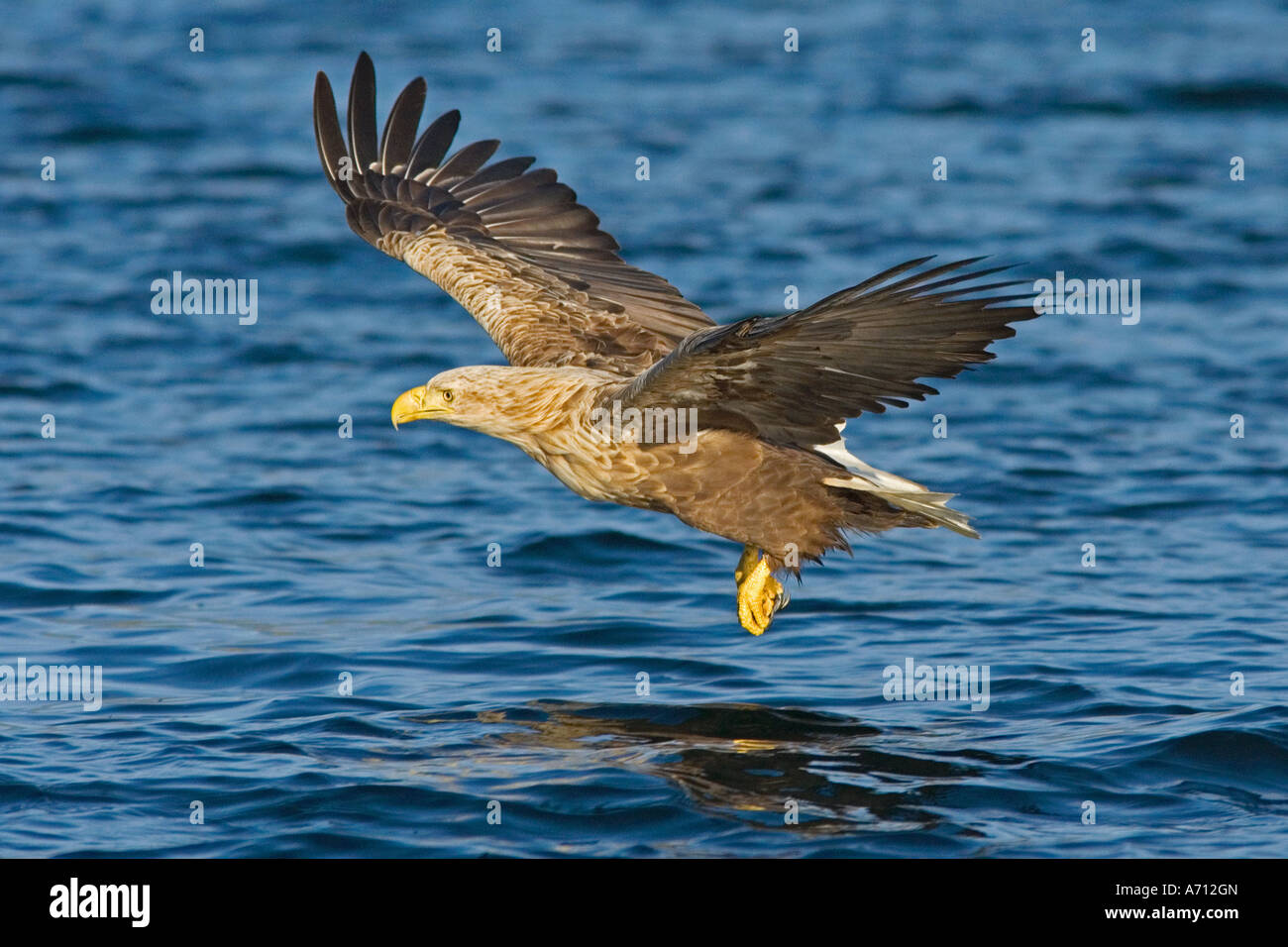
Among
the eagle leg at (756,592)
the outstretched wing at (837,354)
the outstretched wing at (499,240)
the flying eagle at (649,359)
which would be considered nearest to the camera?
the outstretched wing at (837,354)

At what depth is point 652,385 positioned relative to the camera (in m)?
6.52

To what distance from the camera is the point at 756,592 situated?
7762 millimetres

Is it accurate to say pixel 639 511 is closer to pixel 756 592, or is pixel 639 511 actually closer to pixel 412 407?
pixel 756 592

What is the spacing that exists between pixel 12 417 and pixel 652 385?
686cm

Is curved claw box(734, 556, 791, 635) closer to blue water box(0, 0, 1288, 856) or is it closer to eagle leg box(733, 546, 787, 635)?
eagle leg box(733, 546, 787, 635)

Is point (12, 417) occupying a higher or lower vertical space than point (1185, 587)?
higher

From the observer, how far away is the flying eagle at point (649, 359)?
6.14 metres

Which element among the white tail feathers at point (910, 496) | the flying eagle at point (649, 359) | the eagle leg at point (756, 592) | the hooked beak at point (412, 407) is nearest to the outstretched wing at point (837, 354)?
the flying eagle at point (649, 359)

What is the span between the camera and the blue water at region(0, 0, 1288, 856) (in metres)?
6.53

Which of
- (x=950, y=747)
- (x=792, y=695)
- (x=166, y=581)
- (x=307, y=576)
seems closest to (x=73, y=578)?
(x=166, y=581)

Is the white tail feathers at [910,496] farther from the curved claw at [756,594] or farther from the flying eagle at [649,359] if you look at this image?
the curved claw at [756,594]

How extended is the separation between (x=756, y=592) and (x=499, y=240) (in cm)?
248

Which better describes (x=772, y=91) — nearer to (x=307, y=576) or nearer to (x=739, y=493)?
(x=307, y=576)

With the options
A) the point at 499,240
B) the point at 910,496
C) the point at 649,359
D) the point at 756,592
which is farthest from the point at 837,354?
the point at 499,240
